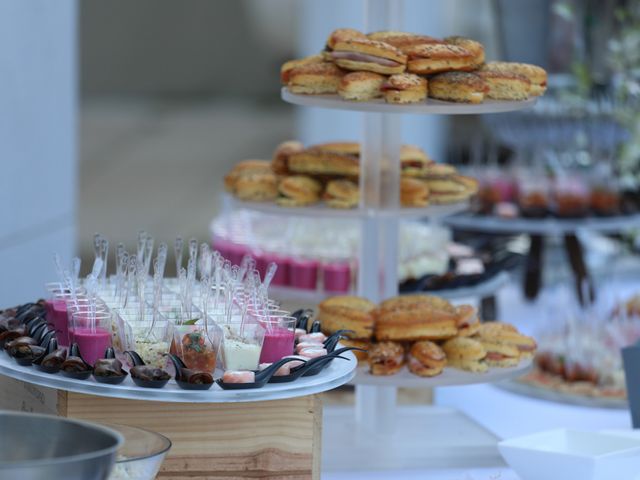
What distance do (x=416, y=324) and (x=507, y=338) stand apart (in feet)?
0.78

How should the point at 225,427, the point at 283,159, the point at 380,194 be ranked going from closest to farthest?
the point at 225,427 < the point at 380,194 < the point at 283,159

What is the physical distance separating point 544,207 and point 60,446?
3436mm

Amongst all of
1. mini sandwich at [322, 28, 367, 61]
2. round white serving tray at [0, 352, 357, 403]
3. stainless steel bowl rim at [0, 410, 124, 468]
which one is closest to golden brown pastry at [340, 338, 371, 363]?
round white serving tray at [0, 352, 357, 403]

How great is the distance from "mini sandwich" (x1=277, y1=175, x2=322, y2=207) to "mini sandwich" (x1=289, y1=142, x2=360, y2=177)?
8 cm

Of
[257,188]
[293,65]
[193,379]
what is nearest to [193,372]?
[193,379]

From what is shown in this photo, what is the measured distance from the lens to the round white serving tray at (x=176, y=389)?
1.98 meters

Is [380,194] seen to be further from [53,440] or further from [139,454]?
[53,440]

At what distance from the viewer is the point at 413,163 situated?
320cm

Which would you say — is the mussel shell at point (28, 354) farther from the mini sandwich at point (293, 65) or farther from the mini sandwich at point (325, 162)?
the mini sandwich at point (325, 162)

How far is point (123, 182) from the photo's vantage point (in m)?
11.9

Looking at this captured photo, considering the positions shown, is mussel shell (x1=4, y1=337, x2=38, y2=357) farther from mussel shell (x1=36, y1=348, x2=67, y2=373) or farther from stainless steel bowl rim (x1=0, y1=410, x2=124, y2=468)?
stainless steel bowl rim (x1=0, y1=410, x2=124, y2=468)

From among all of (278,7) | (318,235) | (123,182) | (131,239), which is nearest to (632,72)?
(318,235)

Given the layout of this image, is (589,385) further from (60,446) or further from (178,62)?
(178,62)

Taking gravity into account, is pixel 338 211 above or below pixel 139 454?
above
